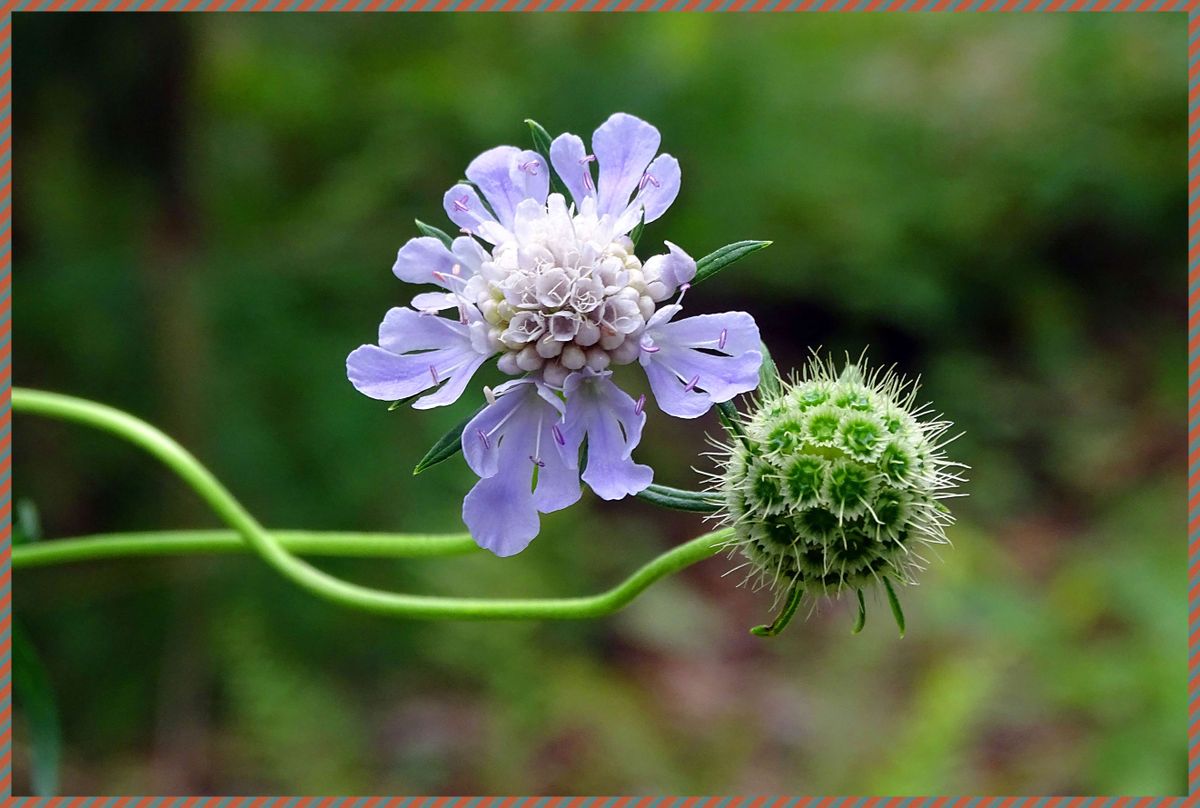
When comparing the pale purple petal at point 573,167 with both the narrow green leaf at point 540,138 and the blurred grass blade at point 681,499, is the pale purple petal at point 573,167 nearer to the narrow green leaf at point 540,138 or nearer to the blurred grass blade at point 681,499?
the narrow green leaf at point 540,138

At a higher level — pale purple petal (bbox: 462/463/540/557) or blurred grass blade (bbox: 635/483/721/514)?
blurred grass blade (bbox: 635/483/721/514)

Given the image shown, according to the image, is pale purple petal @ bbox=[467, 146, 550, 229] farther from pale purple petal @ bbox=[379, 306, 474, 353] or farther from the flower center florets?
pale purple petal @ bbox=[379, 306, 474, 353]

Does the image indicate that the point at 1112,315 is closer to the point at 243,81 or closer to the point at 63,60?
the point at 243,81

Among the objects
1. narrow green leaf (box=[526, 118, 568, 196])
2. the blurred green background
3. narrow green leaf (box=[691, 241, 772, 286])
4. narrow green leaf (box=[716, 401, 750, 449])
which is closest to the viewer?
narrow green leaf (box=[691, 241, 772, 286])

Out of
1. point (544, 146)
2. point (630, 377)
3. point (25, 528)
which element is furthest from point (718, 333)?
point (630, 377)

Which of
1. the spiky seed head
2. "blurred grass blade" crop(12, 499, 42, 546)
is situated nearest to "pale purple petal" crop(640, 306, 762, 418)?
the spiky seed head

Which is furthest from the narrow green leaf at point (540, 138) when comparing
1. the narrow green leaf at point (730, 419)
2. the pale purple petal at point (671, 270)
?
the narrow green leaf at point (730, 419)

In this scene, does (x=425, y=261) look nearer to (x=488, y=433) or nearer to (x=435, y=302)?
(x=435, y=302)
